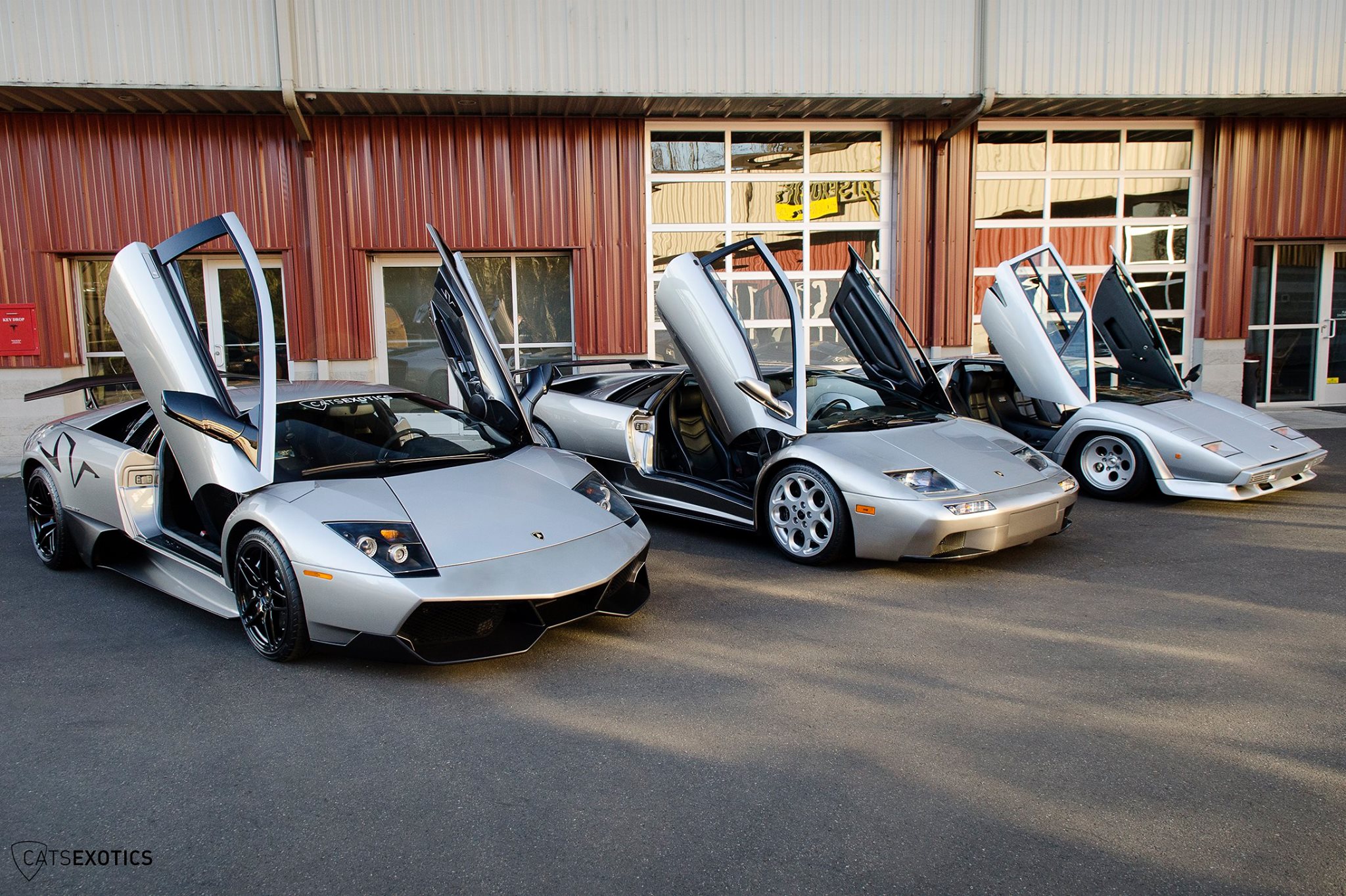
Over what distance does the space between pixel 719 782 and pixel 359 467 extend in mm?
2302

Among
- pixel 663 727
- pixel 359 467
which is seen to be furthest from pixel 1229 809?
pixel 359 467

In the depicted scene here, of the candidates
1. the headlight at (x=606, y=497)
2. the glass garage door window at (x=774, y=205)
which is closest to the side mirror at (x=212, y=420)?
the headlight at (x=606, y=497)

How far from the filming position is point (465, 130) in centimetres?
1077

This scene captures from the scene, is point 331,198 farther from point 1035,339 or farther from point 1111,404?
point 1111,404

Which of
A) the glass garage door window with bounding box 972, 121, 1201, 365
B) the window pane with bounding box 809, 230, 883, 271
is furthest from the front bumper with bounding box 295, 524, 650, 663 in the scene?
the glass garage door window with bounding box 972, 121, 1201, 365

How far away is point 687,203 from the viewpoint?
1149 centimetres

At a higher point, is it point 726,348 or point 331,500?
point 726,348

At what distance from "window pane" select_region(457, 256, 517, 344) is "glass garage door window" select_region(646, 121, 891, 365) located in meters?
1.82

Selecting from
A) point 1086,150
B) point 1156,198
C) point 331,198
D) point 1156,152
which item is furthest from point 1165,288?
point 331,198

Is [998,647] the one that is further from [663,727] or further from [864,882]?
[864,882]

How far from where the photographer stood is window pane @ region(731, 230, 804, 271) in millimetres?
11664

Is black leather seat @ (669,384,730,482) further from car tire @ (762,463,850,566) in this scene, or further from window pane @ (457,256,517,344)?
window pane @ (457,256,517,344)

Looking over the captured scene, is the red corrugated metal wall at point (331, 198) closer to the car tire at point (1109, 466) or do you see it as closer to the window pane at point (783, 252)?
the window pane at point (783, 252)

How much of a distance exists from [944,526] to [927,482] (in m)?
0.31
